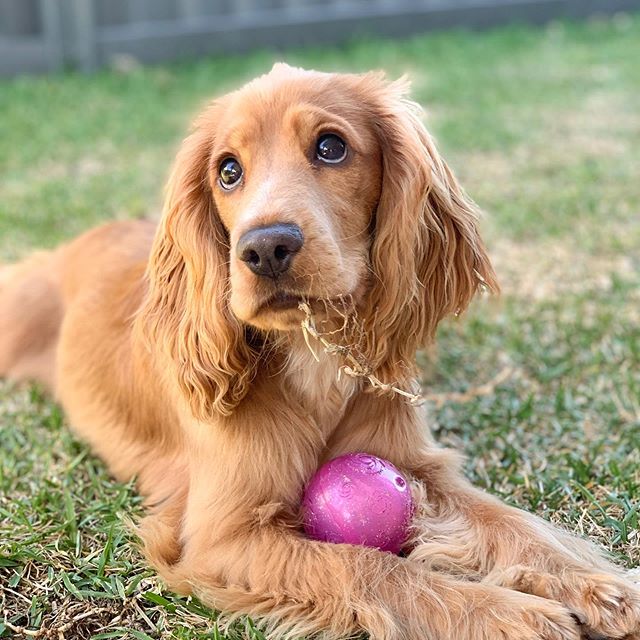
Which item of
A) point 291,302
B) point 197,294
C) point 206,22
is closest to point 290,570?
point 291,302

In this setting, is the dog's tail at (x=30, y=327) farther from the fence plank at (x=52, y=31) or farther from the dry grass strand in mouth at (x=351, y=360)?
the fence plank at (x=52, y=31)

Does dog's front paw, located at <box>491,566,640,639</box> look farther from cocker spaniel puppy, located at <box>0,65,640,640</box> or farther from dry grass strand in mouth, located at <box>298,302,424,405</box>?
dry grass strand in mouth, located at <box>298,302,424,405</box>

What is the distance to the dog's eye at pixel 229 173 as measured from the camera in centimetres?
284

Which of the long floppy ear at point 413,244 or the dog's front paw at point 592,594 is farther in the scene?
the long floppy ear at point 413,244

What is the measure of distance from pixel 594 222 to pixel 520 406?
242 cm

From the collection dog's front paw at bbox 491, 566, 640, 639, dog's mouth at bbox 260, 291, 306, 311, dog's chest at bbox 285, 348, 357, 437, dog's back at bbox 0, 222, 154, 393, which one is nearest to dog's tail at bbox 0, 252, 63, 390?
dog's back at bbox 0, 222, 154, 393

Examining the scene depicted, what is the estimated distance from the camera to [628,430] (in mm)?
3605

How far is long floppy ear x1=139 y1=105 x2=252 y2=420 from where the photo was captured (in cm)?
286

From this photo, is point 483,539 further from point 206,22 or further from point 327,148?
point 206,22

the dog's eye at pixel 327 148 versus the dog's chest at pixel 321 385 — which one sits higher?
the dog's eye at pixel 327 148

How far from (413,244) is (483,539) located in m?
0.94

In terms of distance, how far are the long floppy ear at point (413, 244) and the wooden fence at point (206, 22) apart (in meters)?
8.99

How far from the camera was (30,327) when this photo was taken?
173 inches

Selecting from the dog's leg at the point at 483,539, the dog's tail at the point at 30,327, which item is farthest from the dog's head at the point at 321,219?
the dog's tail at the point at 30,327
